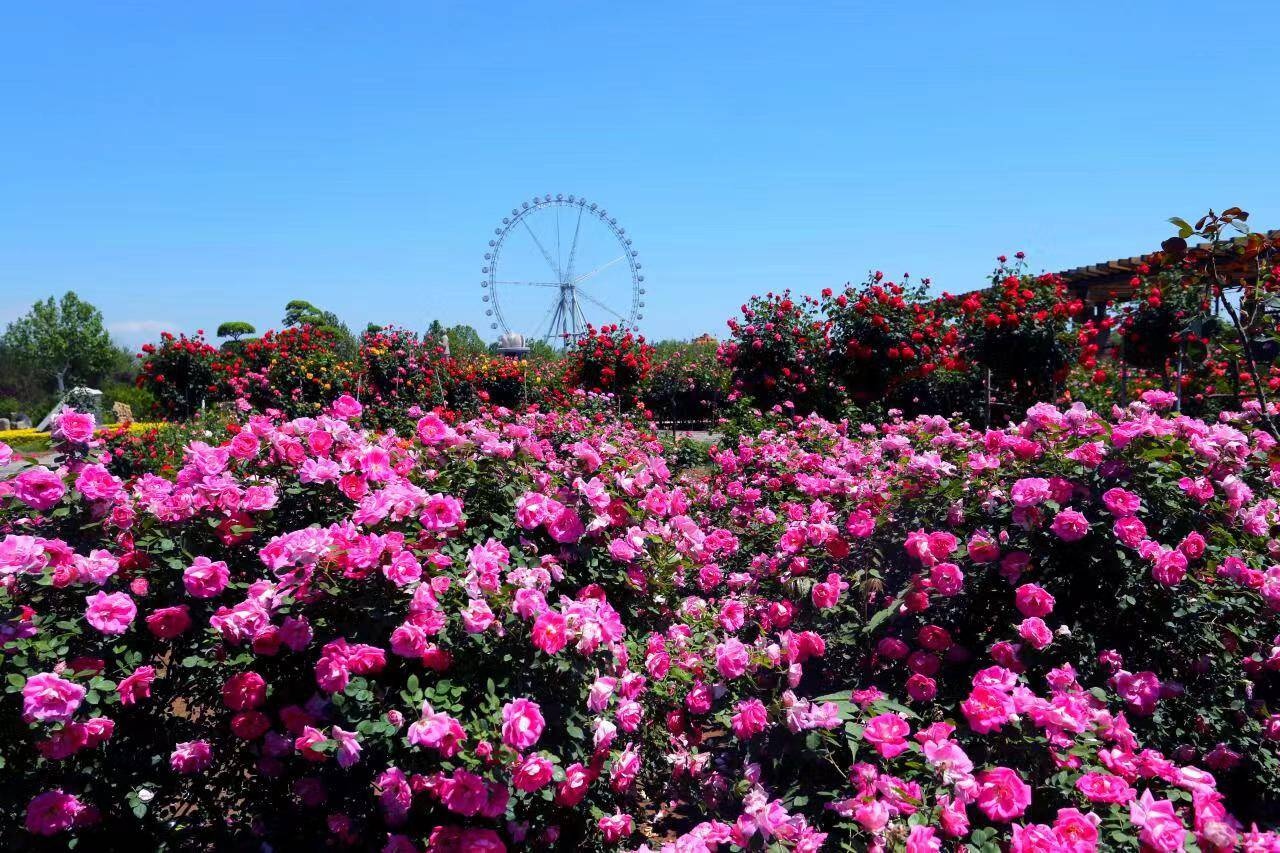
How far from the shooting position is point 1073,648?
1.94 meters

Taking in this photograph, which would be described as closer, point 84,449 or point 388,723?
point 388,723

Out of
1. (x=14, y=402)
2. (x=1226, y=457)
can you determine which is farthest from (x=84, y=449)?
(x=14, y=402)

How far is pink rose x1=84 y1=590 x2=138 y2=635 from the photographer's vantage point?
1.72 metres

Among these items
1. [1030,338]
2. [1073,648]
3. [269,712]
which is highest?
[1030,338]

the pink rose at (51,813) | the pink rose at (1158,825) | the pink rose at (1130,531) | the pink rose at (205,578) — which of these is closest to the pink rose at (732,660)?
the pink rose at (1158,825)

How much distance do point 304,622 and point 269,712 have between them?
0.99 ft

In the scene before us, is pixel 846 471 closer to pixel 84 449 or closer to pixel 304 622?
pixel 304 622

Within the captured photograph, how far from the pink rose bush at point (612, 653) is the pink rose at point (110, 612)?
0.04 feet

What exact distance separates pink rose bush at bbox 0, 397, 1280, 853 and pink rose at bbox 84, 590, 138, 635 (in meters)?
0.01

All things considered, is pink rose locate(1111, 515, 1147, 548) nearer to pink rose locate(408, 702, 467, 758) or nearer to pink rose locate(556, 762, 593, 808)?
pink rose locate(556, 762, 593, 808)

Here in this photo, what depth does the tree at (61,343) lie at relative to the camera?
35531 millimetres

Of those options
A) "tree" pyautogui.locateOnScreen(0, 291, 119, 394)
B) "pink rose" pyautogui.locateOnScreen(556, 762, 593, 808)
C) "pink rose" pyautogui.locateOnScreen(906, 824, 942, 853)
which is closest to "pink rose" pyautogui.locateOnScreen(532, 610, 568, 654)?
"pink rose" pyautogui.locateOnScreen(556, 762, 593, 808)

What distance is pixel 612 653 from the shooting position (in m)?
1.79

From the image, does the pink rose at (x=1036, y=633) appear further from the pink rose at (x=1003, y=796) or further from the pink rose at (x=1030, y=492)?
the pink rose at (x=1003, y=796)
